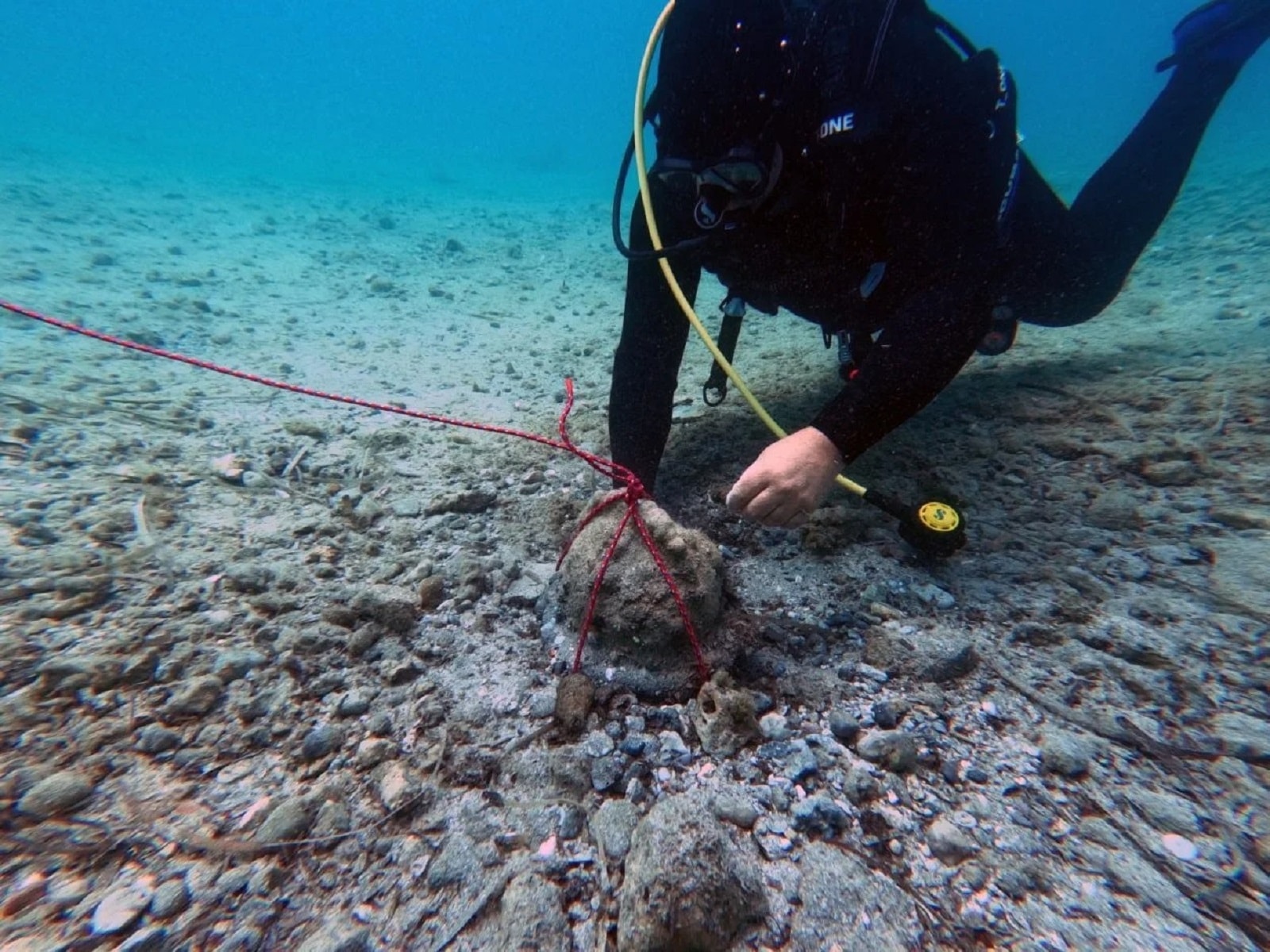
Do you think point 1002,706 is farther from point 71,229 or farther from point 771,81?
point 71,229

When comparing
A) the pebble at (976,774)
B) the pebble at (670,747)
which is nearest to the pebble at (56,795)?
the pebble at (670,747)

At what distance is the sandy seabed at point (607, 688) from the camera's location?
1005 mm

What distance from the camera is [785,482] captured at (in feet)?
4.89

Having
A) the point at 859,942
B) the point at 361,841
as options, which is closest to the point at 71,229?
the point at 361,841

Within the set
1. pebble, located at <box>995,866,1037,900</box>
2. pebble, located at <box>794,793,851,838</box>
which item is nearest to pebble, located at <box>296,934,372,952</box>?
pebble, located at <box>794,793,851,838</box>

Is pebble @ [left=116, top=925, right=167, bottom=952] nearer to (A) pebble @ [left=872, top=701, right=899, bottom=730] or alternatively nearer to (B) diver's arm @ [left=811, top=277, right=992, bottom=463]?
(A) pebble @ [left=872, top=701, right=899, bottom=730]

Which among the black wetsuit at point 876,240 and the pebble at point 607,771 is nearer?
the pebble at point 607,771

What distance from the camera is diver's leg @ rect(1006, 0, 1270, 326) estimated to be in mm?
2984

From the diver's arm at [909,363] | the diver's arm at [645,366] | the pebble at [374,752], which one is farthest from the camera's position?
the diver's arm at [645,366]

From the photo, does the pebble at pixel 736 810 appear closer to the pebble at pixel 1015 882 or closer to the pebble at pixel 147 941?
the pebble at pixel 1015 882

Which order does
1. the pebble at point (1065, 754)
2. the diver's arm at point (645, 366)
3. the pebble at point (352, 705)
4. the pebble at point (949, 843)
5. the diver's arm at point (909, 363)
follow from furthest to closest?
the diver's arm at point (645, 366)
the diver's arm at point (909, 363)
the pebble at point (352, 705)
the pebble at point (1065, 754)
the pebble at point (949, 843)

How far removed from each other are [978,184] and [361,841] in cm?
257

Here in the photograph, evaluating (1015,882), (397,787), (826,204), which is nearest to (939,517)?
(1015,882)

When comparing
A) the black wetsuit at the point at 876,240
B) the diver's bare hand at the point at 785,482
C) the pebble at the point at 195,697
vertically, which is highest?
the black wetsuit at the point at 876,240
